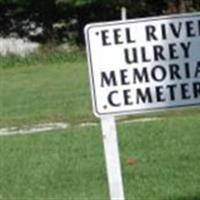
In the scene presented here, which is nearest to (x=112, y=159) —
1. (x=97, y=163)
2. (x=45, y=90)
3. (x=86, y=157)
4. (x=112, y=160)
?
(x=112, y=160)

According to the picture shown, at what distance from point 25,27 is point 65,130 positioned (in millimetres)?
18615

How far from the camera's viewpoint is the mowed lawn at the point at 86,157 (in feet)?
29.1

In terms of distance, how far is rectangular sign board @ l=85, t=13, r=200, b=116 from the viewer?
5895 mm

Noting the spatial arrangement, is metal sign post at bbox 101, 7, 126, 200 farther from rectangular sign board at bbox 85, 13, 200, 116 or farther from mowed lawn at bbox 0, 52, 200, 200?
mowed lawn at bbox 0, 52, 200, 200

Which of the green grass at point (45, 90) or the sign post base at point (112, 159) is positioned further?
the green grass at point (45, 90)

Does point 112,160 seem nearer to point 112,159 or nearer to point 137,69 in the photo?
point 112,159

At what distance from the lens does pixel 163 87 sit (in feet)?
19.6

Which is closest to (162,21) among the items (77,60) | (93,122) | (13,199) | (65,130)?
(13,199)

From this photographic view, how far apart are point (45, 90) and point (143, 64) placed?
1506 centimetres

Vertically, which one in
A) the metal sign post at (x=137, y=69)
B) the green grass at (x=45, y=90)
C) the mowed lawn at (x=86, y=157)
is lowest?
the green grass at (x=45, y=90)

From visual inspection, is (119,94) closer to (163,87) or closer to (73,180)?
(163,87)

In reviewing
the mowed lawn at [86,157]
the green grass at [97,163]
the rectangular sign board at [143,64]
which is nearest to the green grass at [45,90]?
the mowed lawn at [86,157]

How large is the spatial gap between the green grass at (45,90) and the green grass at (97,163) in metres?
2.48

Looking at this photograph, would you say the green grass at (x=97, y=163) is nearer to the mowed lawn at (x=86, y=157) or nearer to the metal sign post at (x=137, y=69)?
the mowed lawn at (x=86, y=157)
